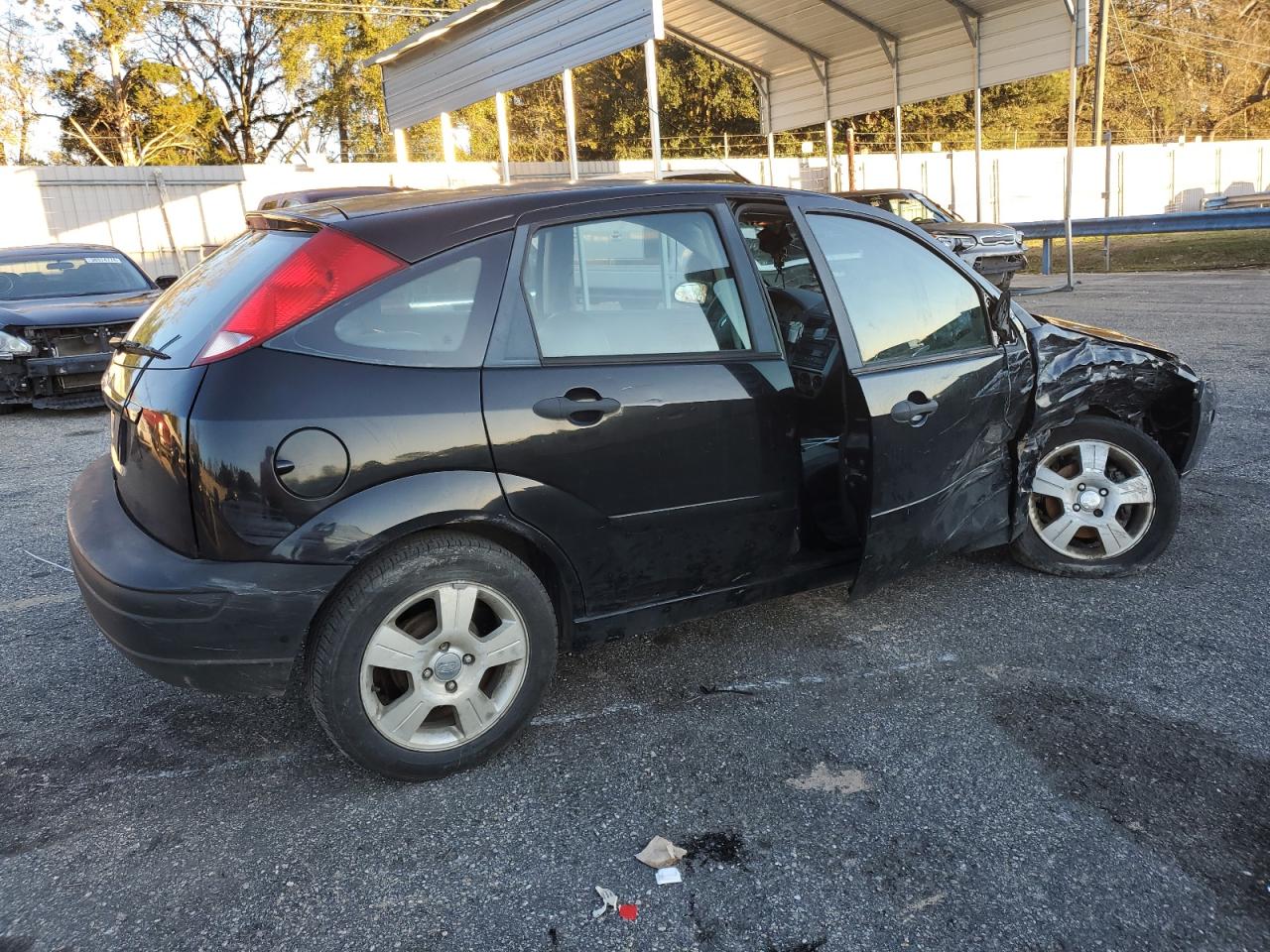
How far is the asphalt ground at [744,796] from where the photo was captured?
7.29ft

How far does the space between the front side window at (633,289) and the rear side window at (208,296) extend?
75cm

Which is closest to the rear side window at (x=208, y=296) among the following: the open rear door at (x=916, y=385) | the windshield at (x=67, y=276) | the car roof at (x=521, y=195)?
the car roof at (x=521, y=195)

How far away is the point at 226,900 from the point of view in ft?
7.61

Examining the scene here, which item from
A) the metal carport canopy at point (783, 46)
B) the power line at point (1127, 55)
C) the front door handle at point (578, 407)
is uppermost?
the power line at point (1127, 55)

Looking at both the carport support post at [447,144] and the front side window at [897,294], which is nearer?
the front side window at [897,294]

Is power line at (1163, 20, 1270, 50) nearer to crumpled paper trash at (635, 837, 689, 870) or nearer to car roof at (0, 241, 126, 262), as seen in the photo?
car roof at (0, 241, 126, 262)

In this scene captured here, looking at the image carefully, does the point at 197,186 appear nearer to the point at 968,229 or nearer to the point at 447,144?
the point at 447,144

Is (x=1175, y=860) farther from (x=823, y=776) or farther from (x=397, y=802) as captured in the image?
(x=397, y=802)

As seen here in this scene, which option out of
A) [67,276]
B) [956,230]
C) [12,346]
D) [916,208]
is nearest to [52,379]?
[12,346]

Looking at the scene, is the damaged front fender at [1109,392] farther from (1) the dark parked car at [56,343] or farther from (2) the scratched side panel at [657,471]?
(1) the dark parked car at [56,343]

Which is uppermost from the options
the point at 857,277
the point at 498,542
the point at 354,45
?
the point at 354,45

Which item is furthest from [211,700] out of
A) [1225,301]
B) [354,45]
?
[354,45]

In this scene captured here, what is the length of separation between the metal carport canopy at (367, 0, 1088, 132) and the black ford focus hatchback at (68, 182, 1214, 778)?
9.49 meters

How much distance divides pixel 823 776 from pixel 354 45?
114ft
